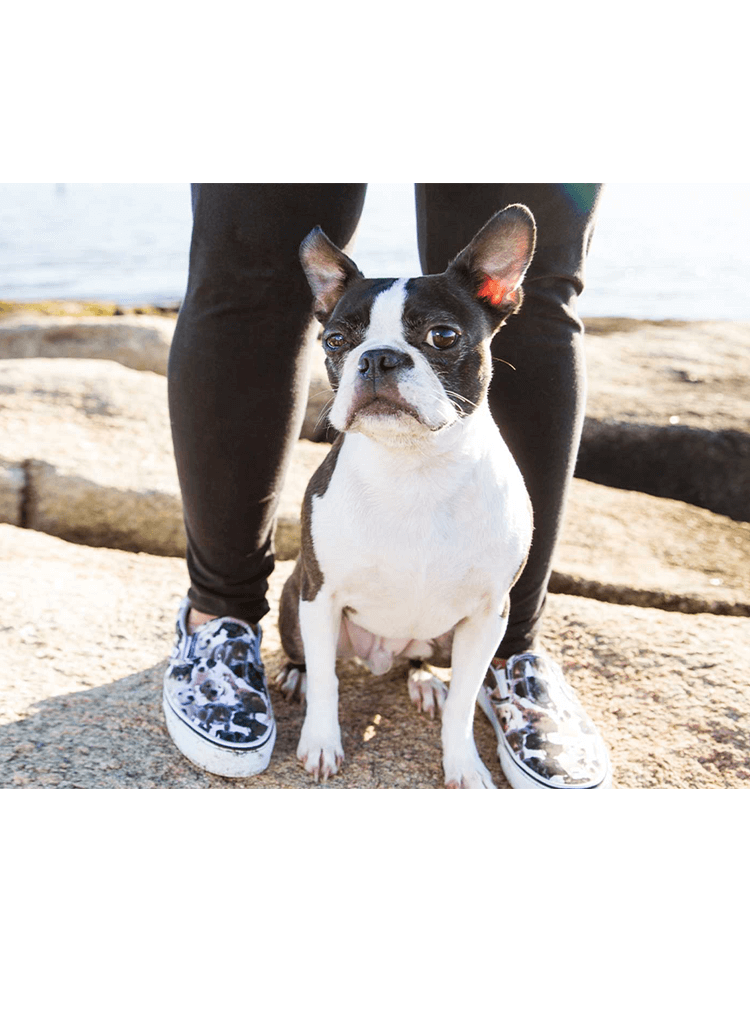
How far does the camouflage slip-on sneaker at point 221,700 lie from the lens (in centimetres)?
223

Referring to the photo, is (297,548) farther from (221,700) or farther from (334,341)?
(334,341)

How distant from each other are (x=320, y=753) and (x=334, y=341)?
100cm

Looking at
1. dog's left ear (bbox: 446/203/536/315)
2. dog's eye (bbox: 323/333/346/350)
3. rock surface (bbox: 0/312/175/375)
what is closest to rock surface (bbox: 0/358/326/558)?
rock surface (bbox: 0/312/175/375)

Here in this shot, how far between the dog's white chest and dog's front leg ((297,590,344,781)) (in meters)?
0.09

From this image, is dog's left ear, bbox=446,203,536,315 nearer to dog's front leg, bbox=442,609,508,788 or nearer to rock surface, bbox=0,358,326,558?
dog's front leg, bbox=442,609,508,788

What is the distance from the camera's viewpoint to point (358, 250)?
356 centimetres

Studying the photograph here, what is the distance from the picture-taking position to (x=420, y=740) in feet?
8.03

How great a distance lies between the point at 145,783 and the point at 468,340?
1283 mm

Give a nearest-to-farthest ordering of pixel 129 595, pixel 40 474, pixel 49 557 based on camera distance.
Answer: pixel 129 595 < pixel 49 557 < pixel 40 474

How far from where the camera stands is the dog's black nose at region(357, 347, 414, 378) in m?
1.94

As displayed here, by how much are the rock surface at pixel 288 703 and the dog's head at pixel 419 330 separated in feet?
2.94

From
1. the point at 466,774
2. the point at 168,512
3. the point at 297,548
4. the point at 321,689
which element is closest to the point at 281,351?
the point at 321,689
